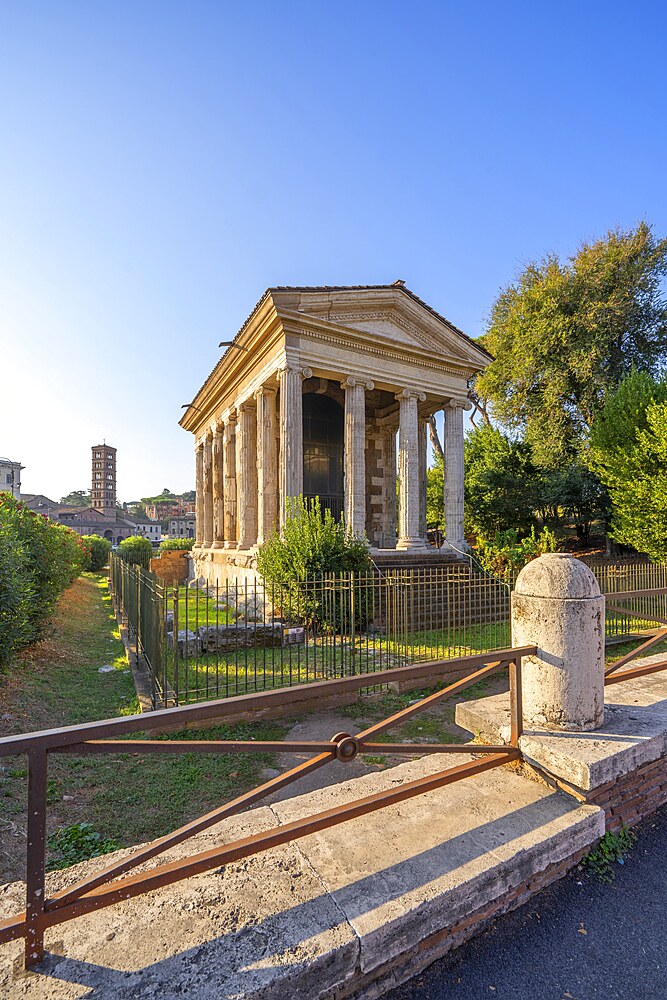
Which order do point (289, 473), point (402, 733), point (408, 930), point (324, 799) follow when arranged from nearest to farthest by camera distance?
point (408, 930) → point (324, 799) → point (402, 733) → point (289, 473)

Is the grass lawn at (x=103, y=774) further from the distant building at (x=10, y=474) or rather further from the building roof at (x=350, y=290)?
the distant building at (x=10, y=474)

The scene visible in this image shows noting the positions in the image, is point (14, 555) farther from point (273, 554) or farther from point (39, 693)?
point (273, 554)

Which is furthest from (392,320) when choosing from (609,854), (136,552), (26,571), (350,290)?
(136,552)

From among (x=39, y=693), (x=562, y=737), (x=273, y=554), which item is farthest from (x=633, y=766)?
(x=273, y=554)

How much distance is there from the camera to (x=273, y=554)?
10.6 metres

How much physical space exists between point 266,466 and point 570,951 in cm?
1306

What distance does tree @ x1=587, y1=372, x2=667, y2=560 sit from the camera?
1403 centimetres

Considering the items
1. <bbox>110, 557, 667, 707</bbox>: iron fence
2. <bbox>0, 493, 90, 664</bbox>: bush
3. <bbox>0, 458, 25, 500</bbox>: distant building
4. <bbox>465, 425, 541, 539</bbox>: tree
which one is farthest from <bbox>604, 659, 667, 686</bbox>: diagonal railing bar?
<bbox>0, 458, 25, 500</bbox>: distant building

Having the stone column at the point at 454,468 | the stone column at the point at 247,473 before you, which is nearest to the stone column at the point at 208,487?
the stone column at the point at 247,473

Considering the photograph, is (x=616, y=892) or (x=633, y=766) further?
(x=633, y=766)

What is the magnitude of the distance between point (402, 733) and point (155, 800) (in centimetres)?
274

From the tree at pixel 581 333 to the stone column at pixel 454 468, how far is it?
6367 millimetres

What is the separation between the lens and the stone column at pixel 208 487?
21.9 metres

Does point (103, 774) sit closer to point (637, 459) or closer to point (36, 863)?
point (36, 863)
